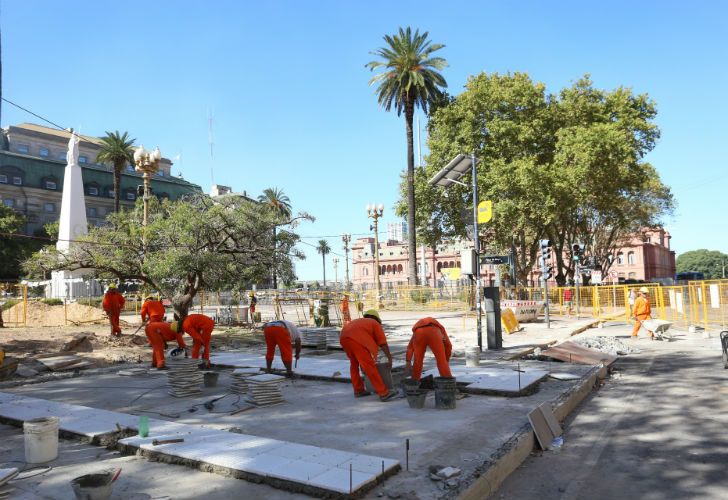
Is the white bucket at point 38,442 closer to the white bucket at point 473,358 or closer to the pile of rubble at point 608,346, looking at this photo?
the white bucket at point 473,358

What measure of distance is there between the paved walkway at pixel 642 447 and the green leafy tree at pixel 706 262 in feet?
451

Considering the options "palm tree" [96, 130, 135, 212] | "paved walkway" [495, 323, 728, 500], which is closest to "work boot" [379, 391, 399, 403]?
"paved walkway" [495, 323, 728, 500]

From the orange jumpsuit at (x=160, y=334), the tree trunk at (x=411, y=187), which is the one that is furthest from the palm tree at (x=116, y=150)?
the orange jumpsuit at (x=160, y=334)

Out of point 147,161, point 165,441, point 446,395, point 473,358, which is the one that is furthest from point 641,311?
point 147,161

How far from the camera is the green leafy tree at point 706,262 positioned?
4929 inches

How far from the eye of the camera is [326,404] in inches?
320

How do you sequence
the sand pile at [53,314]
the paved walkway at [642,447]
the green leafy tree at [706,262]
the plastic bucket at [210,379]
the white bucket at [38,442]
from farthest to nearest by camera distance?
the green leafy tree at [706,262], the sand pile at [53,314], the plastic bucket at [210,379], the white bucket at [38,442], the paved walkway at [642,447]

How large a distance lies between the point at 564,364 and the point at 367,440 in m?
7.21

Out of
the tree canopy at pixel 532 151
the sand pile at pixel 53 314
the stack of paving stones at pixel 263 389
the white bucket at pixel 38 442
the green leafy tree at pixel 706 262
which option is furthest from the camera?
the green leafy tree at pixel 706 262

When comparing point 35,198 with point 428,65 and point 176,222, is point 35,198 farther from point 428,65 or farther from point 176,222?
point 176,222

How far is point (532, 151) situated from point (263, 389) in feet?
108

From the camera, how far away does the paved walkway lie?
4.85 meters

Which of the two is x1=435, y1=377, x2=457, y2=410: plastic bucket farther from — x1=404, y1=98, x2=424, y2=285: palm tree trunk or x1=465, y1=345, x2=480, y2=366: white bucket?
x1=404, y1=98, x2=424, y2=285: palm tree trunk

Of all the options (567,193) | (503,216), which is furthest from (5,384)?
(567,193)
